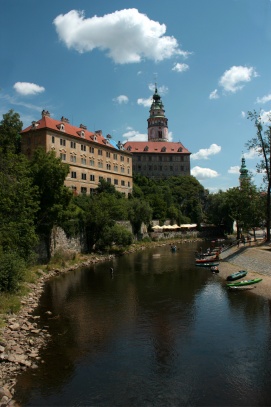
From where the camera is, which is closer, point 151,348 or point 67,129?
point 151,348

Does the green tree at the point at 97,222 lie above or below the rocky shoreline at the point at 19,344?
above

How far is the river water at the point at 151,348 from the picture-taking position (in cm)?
1381

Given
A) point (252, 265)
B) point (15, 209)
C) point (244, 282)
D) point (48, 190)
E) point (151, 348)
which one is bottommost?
point (151, 348)

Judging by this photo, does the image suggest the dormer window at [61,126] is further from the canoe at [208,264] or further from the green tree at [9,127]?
the canoe at [208,264]

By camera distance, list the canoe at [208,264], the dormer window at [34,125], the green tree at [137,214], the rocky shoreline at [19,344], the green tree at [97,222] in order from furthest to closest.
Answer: the green tree at [137,214], the dormer window at [34,125], the green tree at [97,222], the canoe at [208,264], the rocky shoreline at [19,344]

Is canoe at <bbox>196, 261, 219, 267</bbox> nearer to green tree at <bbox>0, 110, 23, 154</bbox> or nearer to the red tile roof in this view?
green tree at <bbox>0, 110, 23, 154</bbox>

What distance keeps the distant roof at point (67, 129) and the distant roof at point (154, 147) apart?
3843 cm

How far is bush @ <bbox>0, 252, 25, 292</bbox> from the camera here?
25469mm

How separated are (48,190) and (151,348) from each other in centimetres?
2475

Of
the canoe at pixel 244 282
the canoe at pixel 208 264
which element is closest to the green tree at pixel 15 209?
the canoe at pixel 244 282

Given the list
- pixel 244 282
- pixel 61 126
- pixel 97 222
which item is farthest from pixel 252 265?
pixel 61 126

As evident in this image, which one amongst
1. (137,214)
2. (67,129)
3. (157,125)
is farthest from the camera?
(157,125)

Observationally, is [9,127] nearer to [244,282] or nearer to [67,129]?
[67,129]

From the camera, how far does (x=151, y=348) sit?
18.2 metres
